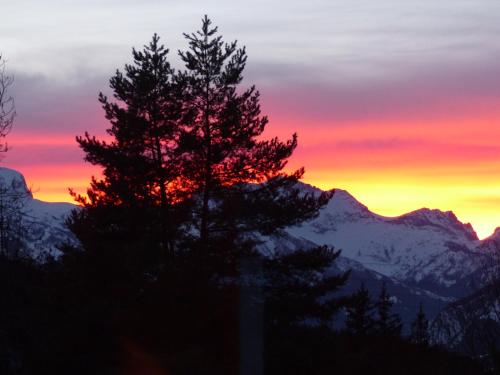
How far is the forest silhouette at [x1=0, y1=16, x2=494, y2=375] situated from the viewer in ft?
78.3

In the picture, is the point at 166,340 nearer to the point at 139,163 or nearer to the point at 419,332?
the point at 139,163

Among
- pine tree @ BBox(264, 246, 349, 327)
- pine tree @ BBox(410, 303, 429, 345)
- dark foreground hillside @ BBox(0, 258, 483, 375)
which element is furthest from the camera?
pine tree @ BBox(264, 246, 349, 327)

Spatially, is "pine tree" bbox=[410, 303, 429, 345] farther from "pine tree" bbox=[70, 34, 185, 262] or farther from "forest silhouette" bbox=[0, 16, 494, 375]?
"pine tree" bbox=[70, 34, 185, 262]

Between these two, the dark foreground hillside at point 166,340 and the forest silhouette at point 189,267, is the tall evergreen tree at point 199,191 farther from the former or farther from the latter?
the dark foreground hillside at point 166,340

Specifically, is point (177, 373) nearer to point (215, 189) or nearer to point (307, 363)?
point (307, 363)

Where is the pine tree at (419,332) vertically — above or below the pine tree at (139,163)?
below

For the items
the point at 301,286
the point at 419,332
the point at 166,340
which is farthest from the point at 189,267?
the point at 419,332

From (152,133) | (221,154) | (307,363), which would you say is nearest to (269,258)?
(221,154)

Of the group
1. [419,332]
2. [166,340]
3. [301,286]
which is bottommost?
[166,340]

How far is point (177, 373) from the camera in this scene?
20.2 metres

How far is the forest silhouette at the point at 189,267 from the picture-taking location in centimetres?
2386

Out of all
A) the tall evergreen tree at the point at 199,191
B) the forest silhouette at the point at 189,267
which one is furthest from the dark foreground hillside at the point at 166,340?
the tall evergreen tree at the point at 199,191

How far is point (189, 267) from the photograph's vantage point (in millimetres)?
29641

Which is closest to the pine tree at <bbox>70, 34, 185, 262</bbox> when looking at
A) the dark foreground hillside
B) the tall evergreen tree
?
the tall evergreen tree
